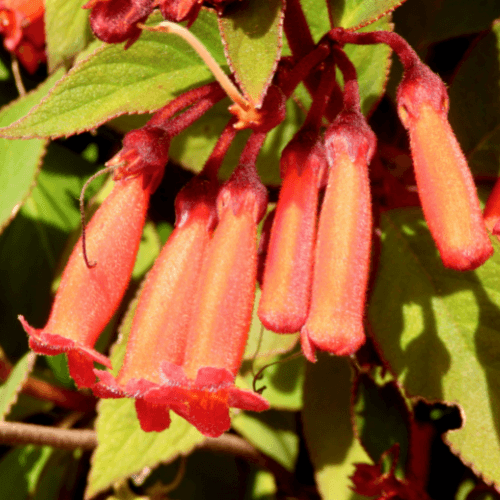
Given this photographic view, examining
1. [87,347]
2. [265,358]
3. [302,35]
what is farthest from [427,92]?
[265,358]

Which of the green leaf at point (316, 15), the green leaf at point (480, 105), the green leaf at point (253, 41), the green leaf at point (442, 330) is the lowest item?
the green leaf at point (442, 330)

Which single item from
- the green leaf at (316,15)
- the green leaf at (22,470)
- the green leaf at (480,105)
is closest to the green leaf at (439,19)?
the green leaf at (480,105)

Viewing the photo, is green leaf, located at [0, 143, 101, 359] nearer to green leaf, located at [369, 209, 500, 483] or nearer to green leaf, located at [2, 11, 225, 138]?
green leaf, located at [2, 11, 225, 138]

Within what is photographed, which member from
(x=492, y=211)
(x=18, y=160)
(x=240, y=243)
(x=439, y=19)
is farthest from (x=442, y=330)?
(x=18, y=160)

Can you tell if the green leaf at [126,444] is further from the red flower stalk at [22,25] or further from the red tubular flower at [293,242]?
the red flower stalk at [22,25]

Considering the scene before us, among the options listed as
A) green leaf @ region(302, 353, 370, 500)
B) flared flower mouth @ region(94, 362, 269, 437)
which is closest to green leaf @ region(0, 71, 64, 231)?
flared flower mouth @ region(94, 362, 269, 437)
